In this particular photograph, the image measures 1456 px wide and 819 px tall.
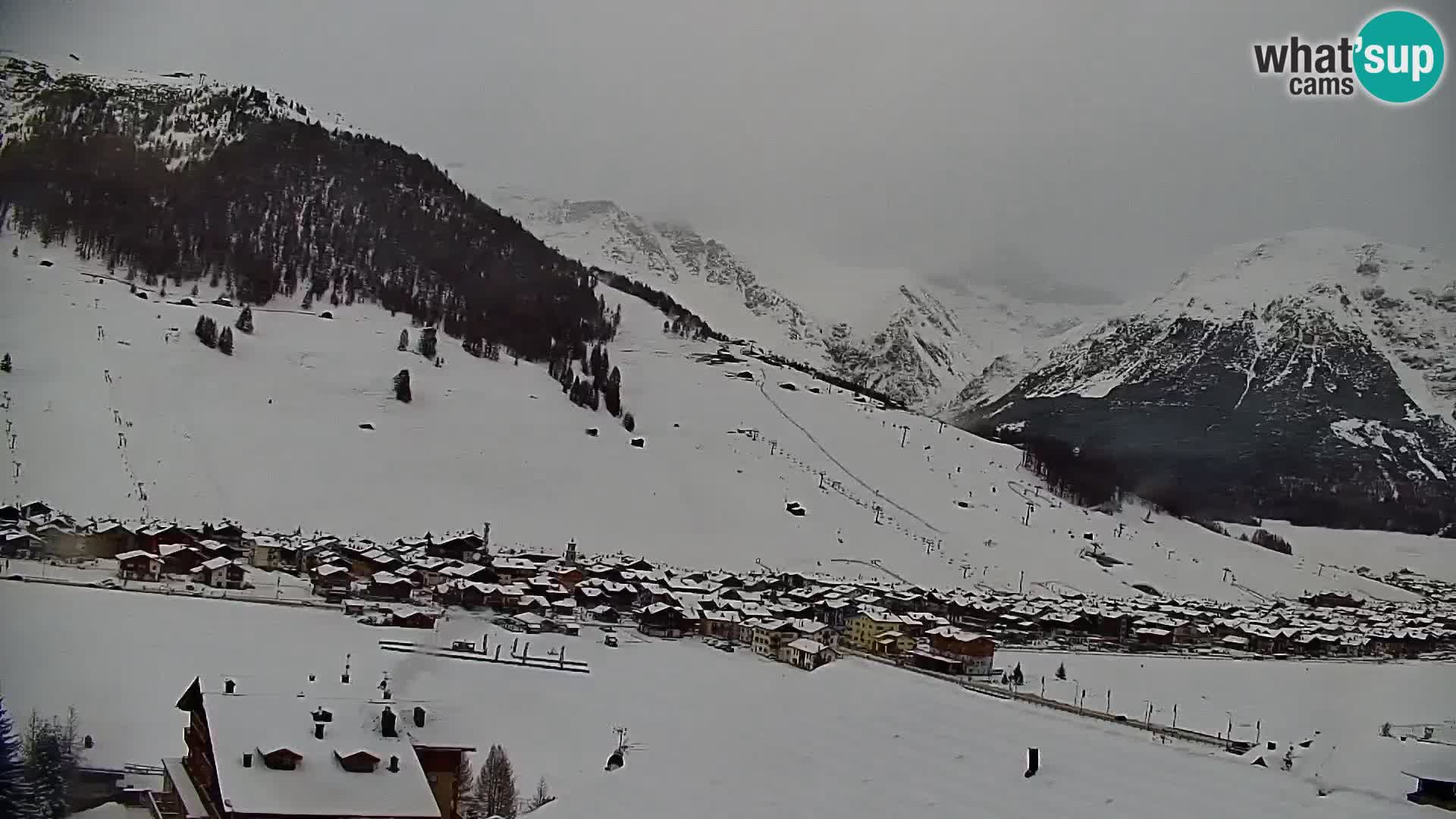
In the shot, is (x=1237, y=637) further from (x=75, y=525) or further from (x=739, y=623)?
(x=75, y=525)

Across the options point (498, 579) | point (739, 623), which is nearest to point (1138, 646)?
point (739, 623)

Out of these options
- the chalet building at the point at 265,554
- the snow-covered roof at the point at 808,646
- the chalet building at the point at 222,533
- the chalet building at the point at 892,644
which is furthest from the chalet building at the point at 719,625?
the chalet building at the point at 222,533

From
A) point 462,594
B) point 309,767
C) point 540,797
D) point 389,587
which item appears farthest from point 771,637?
point 309,767

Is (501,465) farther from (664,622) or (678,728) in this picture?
(678,728)

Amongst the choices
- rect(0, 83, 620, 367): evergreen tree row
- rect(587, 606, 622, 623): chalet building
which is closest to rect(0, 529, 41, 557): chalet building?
rect(587, 606, 622, 623): chalet building

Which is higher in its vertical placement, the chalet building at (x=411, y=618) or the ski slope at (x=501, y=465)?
the ski slope at (x=501, y=465)

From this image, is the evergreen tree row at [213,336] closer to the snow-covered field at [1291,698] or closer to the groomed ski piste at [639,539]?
the groomed ski piste at [639,539]

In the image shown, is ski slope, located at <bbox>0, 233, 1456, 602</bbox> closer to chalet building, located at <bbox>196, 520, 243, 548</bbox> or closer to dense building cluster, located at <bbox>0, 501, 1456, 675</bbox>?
chalet building, located at <bbox>196, 520, 243, 548</bbox>
